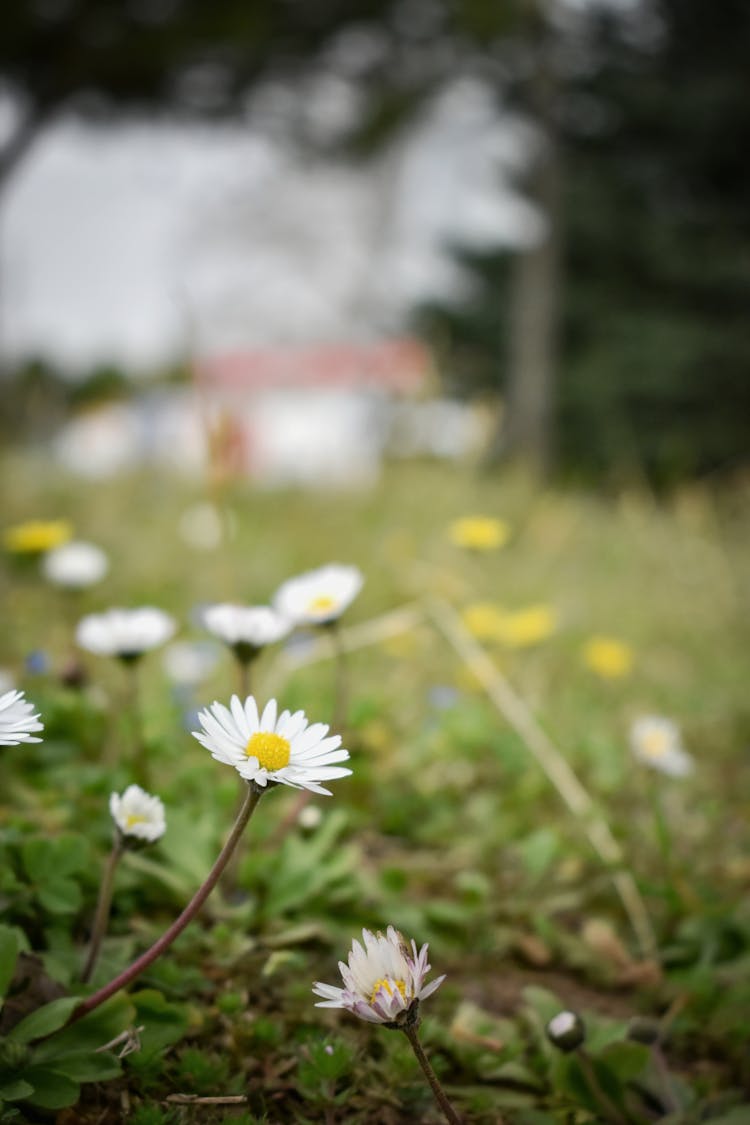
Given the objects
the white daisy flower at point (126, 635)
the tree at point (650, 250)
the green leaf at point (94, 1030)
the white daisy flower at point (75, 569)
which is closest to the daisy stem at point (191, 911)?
the green leaf at point (94, 1030)

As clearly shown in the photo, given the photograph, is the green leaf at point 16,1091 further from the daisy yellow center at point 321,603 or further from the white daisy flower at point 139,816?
the daisy yellow center at point 321,603

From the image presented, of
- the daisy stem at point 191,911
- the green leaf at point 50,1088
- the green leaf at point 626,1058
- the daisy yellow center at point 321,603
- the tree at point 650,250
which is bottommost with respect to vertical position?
the green leaf at point 626,1058

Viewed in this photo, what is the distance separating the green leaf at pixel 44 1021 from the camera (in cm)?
66

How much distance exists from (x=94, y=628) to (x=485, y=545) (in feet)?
1.92

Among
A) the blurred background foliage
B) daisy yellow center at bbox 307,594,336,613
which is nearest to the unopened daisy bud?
daisy yellow center at bbox 307,594,336,613

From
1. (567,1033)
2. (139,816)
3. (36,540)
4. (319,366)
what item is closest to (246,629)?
(139,816)

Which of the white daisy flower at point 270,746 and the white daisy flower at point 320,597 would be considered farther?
the white daisy flower at point 320,597

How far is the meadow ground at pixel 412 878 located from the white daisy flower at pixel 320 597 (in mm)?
215

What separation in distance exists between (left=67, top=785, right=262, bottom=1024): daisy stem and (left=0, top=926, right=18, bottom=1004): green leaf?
58mm

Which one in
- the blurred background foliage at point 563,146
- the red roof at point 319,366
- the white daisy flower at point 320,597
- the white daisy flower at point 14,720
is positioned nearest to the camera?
the white daisy flower at point 14,720

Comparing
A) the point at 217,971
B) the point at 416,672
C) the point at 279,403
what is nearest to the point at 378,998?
the point at 217,971

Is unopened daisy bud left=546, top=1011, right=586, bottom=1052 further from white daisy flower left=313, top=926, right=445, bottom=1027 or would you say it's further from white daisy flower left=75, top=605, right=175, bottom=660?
white daisy flower left=75, top=605, right=175, bottom=660

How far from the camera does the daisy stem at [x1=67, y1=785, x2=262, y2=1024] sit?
575mm

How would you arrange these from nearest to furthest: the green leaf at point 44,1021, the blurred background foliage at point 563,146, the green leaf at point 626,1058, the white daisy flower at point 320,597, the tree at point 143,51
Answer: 1. the green leaf at point 44,1021
2. the green leaf at point 626,1058
3. the white daisy flower at point 320,597
4. the tree at point 143,51
5. the blurred background foliage at point 563,146
